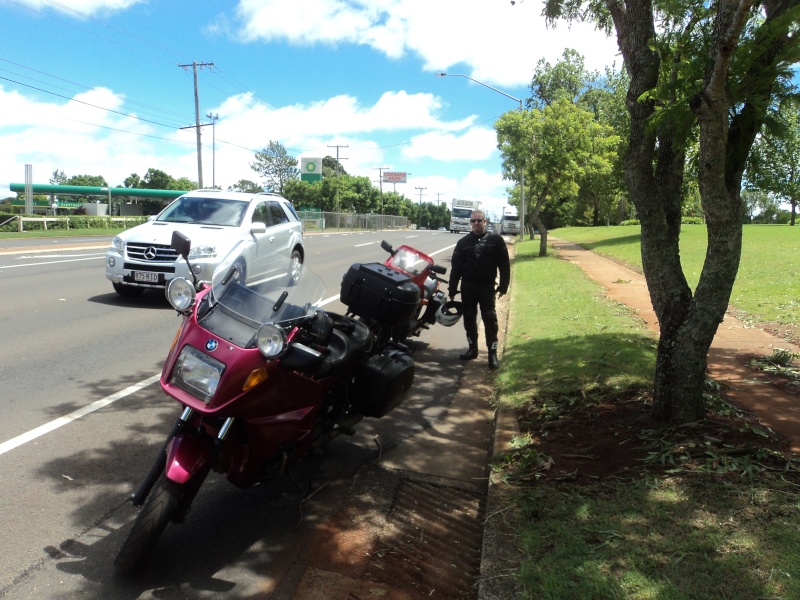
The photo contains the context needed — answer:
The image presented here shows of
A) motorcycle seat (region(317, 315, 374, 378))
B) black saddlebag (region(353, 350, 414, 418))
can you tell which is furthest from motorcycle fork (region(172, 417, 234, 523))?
black saddlebag (region(353, 350, 414, 418))

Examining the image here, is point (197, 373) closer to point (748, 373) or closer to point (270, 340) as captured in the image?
point (270, 340)

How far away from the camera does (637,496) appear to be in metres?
3.85

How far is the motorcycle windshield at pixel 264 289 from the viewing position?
11.7 ft

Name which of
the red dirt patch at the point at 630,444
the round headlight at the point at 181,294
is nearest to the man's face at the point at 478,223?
the red dirt patch at the point at 630,444

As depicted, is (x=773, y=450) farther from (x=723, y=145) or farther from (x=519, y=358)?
(x=519, y=358)

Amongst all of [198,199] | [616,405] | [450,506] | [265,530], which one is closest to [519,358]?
[616,405]

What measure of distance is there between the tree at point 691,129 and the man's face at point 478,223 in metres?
2.81

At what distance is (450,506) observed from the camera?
4324 millimetres

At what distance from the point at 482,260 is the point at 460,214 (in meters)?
51.1

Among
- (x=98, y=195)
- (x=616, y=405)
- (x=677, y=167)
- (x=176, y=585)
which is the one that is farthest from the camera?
(x=98, y=195)

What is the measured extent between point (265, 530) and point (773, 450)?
131 inches

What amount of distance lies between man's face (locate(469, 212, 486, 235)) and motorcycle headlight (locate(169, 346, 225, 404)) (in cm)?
486

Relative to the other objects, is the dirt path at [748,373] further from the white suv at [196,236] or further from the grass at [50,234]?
the grass at [50,234]

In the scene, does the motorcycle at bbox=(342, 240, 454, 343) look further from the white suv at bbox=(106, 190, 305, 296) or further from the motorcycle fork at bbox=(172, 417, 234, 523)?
the motorcycle fork at bbox=(172, 417, 234, 523)
